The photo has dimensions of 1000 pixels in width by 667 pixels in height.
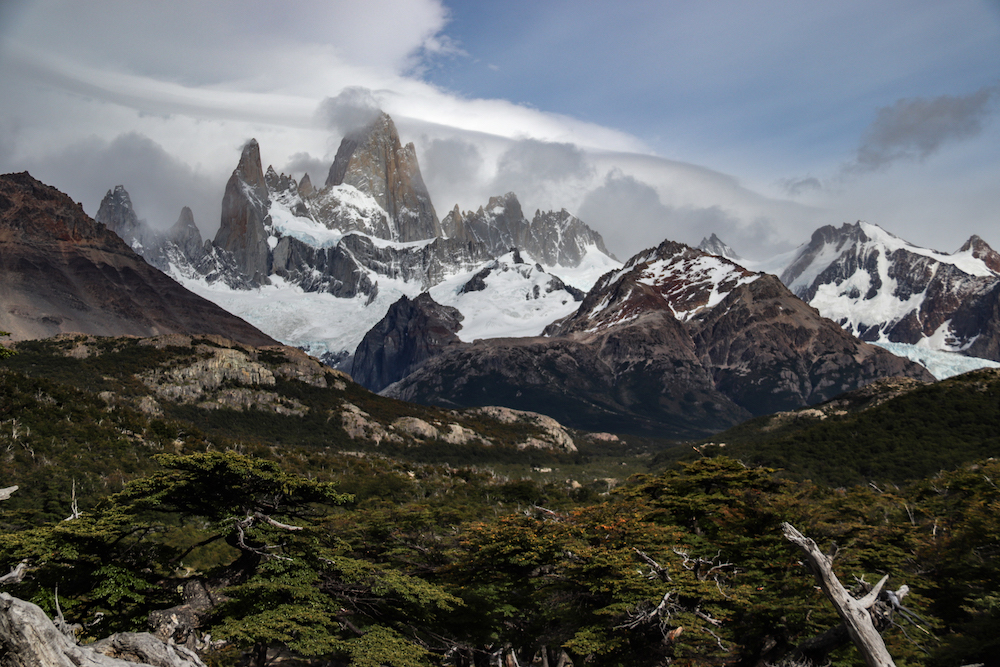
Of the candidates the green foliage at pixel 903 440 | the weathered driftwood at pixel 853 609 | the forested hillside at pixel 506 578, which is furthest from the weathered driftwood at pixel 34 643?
the green foliage at pixel 903 440

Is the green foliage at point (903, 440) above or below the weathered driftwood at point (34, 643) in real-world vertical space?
below

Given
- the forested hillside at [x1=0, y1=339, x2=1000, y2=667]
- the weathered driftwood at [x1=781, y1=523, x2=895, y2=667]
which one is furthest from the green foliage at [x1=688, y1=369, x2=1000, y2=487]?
the weathered driftwood at [x1=781, y1=523, x2=895, y2=667]

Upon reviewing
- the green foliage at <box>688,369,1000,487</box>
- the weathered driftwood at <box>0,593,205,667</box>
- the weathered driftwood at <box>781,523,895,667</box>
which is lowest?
the green foliage at <box>688,369,1000,487</box>

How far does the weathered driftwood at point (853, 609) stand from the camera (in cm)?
1673

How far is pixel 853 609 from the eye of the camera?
17.3 m

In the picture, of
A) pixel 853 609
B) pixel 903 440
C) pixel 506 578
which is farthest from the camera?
pixel 903 440

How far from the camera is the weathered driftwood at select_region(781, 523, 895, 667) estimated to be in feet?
54.9

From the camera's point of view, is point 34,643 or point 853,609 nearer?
point 34,643

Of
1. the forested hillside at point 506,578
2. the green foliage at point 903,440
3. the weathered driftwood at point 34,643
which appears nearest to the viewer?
the weathered driftwood at point 34,643

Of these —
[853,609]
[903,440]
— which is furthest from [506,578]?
[903,440]

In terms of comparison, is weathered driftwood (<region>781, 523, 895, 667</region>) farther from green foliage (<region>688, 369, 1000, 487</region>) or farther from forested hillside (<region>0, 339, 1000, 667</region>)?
green foliage (<region>688, 369, 1000, 487</region>)

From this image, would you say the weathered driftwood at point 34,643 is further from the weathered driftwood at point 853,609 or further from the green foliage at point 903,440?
the green foliage at point 903,440

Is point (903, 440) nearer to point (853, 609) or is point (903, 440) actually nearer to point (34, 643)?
point (853, 609)

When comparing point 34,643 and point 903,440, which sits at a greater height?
point 34,643
